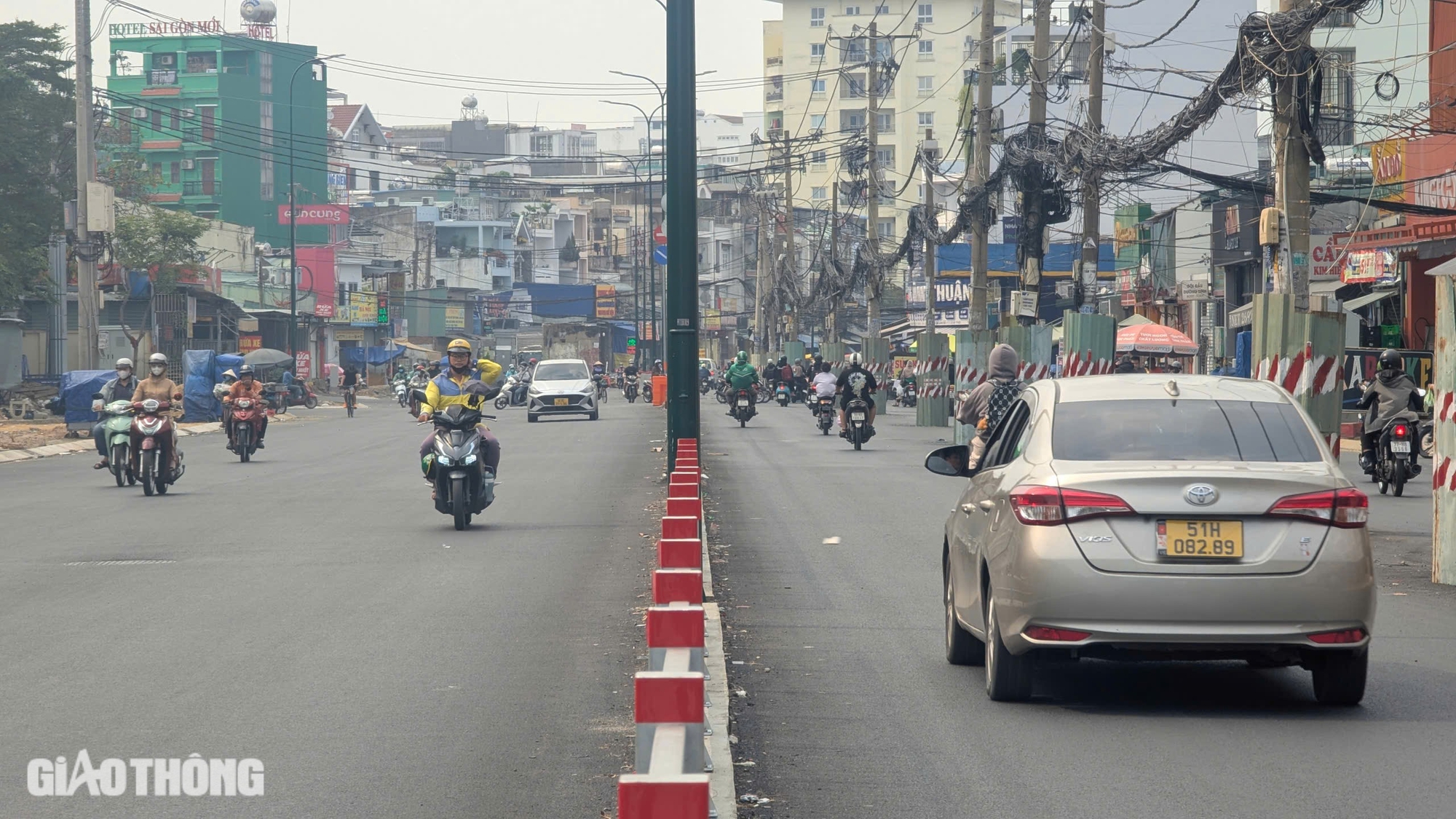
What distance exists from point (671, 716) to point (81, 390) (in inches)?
1371

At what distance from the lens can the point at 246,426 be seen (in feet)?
88.2

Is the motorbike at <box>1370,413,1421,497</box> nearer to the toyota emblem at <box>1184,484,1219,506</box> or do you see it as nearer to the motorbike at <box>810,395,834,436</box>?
the toyota emblem at <box>1184,484,1219,506</box>

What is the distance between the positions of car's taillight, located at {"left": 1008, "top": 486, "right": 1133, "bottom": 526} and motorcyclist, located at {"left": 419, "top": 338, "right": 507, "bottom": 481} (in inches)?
359

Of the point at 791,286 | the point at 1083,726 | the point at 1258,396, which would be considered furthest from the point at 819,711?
the point at 791,286

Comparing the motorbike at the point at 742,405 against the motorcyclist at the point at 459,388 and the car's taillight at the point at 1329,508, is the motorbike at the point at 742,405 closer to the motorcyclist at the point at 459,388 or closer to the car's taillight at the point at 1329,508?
the motorcyclist at the point at 459,388

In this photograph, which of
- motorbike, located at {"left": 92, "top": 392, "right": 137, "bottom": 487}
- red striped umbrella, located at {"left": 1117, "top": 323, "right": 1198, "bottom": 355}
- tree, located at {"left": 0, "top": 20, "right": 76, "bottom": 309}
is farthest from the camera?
tree, located at {"left": 0, "top": 20, "right": 76, "bottom": 309}

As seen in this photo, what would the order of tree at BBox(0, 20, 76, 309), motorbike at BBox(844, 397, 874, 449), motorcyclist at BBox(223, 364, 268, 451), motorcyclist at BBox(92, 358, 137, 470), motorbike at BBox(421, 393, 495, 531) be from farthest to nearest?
tree at BBox(0, 20, 76, 309), motorbike at BBox(844, 397, 874, 449), motorcyclist at BBox(223, 364, 268, 451), motorcyclist at BBox(92, 358, 137, 470), motorbike at BBox(421, 393, 495, 531)

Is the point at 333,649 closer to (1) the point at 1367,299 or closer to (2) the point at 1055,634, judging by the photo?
(2) the point at 1055,634

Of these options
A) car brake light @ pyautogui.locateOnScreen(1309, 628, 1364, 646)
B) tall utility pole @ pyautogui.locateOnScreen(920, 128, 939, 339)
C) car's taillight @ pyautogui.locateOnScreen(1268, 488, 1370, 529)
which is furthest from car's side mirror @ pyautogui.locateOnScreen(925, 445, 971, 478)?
tall utility pole @ pyautogui.locateOnScreen(920, 128, 939, 339)

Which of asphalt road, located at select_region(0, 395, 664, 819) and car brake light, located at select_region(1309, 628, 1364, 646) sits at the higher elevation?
car brake light, located at select_region(1309, 628, 1364, 646)

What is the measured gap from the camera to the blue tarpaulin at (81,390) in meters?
35.9

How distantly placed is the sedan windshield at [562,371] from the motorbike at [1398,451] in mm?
29796

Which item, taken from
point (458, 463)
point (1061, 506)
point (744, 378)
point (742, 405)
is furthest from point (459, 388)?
point (744, 378)

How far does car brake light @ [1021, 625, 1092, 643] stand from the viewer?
6918 mm
